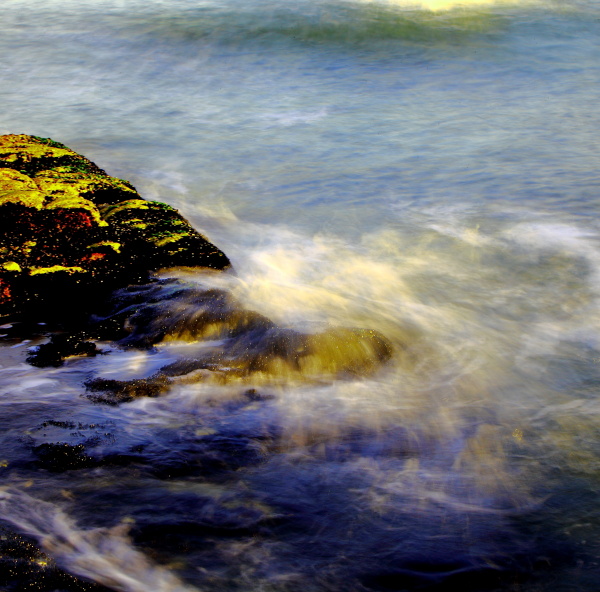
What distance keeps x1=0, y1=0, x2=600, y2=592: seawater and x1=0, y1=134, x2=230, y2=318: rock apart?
0.37m

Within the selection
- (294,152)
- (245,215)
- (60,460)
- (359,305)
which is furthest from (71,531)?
(294,152)

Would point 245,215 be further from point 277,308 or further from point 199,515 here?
point 199,515

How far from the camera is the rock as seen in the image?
5.48 meters

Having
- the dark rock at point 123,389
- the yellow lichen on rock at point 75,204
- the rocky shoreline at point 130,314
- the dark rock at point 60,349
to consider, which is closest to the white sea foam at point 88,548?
the rocky shoreline at point 130,314

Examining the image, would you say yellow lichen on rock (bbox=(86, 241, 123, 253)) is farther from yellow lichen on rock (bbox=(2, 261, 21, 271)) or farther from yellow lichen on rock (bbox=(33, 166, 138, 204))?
yellow lichen on rock (bbox=(33, 166, 138, 204))

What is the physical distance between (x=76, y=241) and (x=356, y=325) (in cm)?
248

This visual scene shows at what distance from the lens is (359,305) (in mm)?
6387

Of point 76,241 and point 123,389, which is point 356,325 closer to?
point 123,389

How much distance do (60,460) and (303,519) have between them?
55.6 inches

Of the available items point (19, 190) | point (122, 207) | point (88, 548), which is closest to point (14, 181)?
point (19, 190)

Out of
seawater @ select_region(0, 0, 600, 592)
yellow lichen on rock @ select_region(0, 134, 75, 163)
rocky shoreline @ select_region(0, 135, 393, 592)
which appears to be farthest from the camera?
yellow lichen on rock @ select_region(0, 134, 75, 163)

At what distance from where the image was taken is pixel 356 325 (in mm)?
5938

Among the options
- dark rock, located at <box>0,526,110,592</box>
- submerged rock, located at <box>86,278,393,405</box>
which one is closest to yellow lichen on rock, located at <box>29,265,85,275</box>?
submerged rock, located at <box>86,278,393,405</box>

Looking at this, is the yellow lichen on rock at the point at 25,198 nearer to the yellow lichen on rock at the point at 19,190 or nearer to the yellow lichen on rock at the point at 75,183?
the yellow lichen on rock at the point at 19,190
